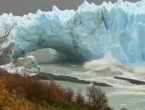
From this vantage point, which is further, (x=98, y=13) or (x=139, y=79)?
(x=98, y=13)

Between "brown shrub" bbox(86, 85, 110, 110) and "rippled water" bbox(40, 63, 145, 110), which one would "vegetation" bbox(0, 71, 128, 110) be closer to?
"brown shrub" bbox(86, 85, 110, 110)

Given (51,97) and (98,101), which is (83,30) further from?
(51,97)

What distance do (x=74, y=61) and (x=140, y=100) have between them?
786 cm

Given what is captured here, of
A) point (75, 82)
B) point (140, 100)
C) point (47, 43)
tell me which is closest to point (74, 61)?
point (47, 43)

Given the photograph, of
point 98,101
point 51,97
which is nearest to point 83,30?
point 98,101

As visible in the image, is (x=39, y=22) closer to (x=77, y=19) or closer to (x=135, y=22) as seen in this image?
(x=77, y=19)

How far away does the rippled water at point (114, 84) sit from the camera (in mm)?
9344

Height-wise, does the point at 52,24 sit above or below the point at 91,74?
above

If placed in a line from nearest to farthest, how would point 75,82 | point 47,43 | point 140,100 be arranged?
point 140,100 → point 75,82 → point 47,43

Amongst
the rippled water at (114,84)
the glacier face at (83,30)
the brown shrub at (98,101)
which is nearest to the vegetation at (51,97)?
the brown shrub at (98,101)

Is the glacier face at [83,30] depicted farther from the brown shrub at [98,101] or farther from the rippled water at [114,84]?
the brown shrub at [98,101]

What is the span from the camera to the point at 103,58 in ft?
50.8

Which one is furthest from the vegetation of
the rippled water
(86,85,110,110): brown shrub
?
the rippled water

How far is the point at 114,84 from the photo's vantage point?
11.8 m
